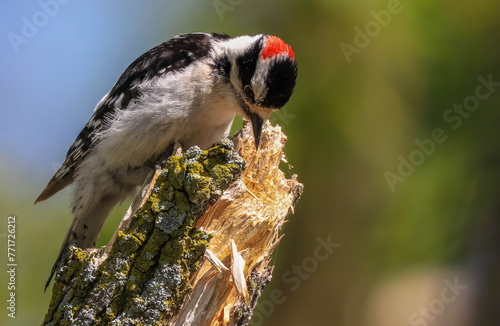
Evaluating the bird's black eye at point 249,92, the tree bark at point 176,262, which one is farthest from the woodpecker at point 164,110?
the tree bark at point 176,262

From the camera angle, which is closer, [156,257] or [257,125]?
[156,257]

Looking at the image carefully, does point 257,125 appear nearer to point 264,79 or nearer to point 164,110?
point 264,79

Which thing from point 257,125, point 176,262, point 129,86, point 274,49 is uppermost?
point 274,49

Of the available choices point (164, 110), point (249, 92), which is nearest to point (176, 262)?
point (164, 110)

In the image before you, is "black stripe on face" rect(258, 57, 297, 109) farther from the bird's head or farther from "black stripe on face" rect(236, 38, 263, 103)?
"black stripe on face" rect(236, 38, 263, 103)

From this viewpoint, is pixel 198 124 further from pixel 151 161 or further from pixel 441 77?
pixel 441 77

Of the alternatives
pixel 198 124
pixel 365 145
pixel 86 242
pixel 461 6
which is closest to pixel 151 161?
pixel 198 124
